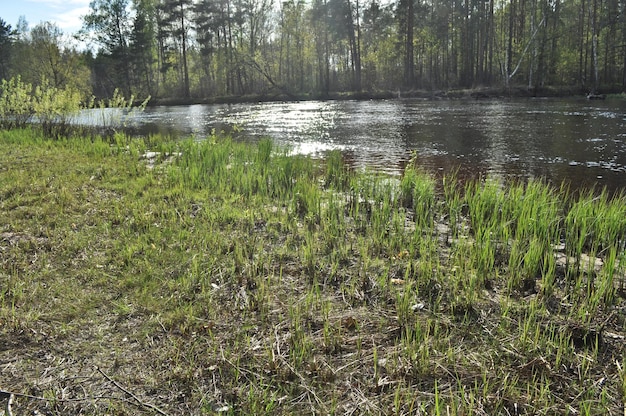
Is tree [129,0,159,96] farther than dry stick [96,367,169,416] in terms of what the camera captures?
Yes

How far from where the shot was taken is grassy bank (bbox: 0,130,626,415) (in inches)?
79.4

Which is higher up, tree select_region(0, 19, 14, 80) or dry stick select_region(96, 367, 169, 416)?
tree select_region(0, 19, 14, 80)

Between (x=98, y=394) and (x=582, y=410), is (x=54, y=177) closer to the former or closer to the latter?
(x=98, y=394)

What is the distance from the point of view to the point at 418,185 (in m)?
5.32

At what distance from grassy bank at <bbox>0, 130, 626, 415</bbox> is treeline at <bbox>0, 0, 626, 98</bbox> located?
1482 inches

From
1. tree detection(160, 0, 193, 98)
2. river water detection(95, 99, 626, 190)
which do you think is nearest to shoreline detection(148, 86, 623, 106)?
tree detection(160, 0, 193, 98)

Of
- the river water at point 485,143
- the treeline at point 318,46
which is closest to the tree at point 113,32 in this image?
the treeline at point 318,46

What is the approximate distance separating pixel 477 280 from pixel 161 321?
85.5 inches

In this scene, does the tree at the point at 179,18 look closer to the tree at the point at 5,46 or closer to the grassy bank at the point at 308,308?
the tree at the point at 5,46

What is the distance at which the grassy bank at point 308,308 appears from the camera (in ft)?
6.61

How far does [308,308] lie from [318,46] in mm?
52059

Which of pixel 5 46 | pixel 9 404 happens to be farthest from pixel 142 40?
pixel 9 404

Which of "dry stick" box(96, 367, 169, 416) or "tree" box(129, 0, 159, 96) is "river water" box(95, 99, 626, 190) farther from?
"tree" box(129, 0, 159, 96)

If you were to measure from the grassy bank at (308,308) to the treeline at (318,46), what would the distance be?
3764 cm
